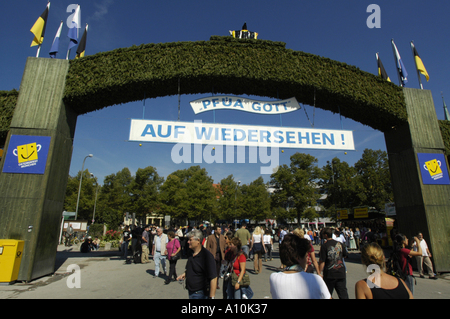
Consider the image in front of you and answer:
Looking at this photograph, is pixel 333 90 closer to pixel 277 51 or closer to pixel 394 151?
pixel 277 51

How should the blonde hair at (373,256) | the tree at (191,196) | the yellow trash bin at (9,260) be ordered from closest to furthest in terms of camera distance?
the blonde hair at (373,256)
the yellow trash bin at (9,260)
the tree at (191,196)

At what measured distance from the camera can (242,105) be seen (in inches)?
384

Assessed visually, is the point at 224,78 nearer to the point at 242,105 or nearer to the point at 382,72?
the point at 242,105

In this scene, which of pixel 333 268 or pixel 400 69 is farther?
pixel 400 69

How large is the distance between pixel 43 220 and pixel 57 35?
704cm

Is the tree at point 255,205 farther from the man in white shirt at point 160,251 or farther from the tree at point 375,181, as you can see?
the man in white shirt at point 160,251

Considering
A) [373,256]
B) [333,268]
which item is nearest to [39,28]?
[333,268]

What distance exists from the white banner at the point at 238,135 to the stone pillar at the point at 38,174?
2737 mm

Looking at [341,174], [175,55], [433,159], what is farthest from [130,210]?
[433,159]

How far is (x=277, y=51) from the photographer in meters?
10.3

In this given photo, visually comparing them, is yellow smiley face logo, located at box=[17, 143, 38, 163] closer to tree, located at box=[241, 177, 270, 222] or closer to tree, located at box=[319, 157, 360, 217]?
tree, located at box=[319, 157, 360, 217]

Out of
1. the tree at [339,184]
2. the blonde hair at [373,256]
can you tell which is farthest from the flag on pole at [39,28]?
→ the tree at [339,184]

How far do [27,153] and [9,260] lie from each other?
330 centimetres

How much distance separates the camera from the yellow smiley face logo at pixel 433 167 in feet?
33.2
